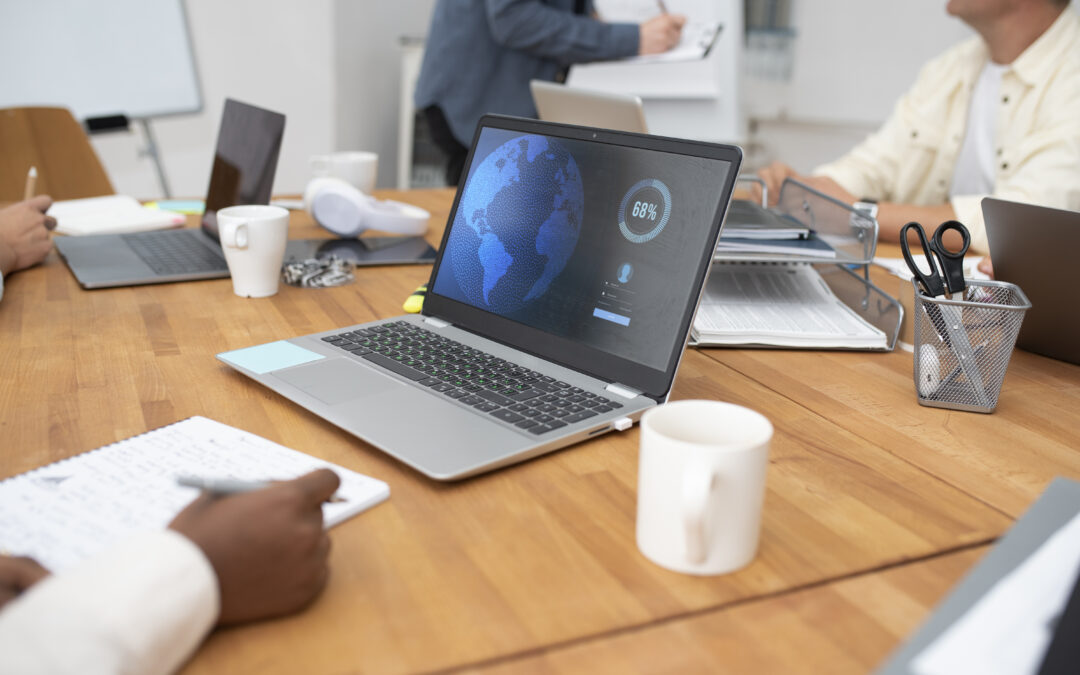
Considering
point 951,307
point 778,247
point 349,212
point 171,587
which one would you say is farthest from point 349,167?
point 171,587

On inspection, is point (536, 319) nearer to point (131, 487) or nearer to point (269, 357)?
point (269, 357)

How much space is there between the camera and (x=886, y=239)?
1.58 meters

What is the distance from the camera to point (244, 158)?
1.28 metres

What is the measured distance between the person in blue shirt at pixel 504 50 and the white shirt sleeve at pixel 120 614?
75.8 inches

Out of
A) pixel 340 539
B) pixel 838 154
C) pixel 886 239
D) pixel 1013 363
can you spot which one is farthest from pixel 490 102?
pixel 340 539

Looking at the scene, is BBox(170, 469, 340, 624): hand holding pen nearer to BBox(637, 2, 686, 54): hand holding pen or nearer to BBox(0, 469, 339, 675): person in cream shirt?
BBox(0, 469, 339, 675): person in cream shirt

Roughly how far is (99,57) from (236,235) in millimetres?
2073

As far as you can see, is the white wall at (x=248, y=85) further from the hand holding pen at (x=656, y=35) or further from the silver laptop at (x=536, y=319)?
the silver laptop at (x=536, y=319)

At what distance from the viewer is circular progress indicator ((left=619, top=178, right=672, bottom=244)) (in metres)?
0.79

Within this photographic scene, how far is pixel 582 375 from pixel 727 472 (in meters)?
0.30

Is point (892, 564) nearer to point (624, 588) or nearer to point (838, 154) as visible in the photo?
point (624, 588)

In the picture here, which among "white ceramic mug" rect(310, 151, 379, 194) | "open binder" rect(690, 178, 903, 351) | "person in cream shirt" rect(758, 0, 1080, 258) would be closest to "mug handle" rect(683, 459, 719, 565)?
"open binder" rect(690, 178, 903, 351)

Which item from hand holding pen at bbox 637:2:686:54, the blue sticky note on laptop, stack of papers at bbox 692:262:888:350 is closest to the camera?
the blue sticky note on laptop

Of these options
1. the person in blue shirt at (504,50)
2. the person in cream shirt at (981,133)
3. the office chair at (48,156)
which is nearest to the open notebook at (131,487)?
the person in cream shirt at (981,133)
